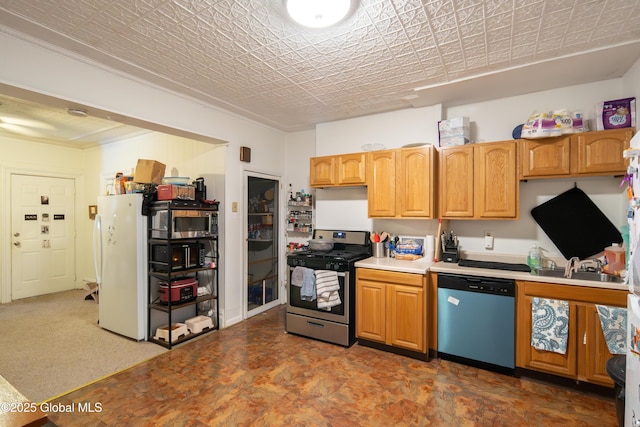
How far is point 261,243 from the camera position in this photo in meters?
4.37

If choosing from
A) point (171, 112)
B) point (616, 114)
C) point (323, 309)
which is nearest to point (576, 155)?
point (616, 114)

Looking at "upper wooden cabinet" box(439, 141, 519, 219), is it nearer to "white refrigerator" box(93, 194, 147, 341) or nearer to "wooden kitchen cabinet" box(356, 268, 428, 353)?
"wooden kitchen cabinet" box(356, 268, 428, 353)

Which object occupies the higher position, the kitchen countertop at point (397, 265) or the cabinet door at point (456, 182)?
the cabinet door at point (456, 182)

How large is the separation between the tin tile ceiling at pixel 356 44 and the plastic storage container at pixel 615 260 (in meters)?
1.55

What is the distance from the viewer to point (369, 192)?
346 centimetres

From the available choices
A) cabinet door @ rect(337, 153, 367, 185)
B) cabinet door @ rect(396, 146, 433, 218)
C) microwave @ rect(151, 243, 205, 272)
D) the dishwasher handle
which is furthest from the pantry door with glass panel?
the dishwasher handle

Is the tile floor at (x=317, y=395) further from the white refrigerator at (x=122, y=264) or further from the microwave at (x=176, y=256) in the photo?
the microwave at (x=176, y=256)

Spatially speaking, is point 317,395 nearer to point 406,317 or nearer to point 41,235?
point 406,317

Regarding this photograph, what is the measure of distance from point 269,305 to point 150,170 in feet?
8.13

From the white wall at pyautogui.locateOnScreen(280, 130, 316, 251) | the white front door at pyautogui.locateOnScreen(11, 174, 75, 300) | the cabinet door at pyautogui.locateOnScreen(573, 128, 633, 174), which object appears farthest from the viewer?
the white front door at pyautogui.locateOnScreen(11, 174, 75, 300)

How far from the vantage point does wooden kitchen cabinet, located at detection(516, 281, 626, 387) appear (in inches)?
89.4

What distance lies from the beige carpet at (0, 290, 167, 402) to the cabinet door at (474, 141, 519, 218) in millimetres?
3647

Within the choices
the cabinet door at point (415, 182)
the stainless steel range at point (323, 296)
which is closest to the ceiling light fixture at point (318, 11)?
the cabinet door at point (415, 182)

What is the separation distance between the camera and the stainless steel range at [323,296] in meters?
3.18
